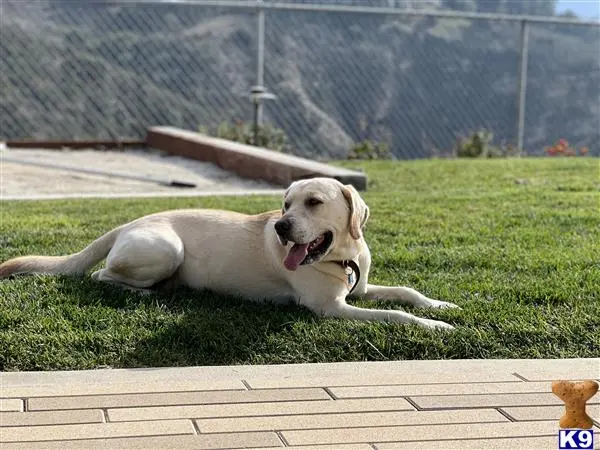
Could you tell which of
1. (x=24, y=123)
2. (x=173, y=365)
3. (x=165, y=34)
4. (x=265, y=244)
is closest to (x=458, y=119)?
(x=165, y=34)

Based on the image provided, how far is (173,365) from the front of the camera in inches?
168

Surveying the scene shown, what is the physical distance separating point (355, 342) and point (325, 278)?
68 cm

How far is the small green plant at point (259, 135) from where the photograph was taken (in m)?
14.5

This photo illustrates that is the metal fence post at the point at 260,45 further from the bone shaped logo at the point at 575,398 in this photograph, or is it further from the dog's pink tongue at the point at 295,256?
the bone shaped logo at the point at 575,398

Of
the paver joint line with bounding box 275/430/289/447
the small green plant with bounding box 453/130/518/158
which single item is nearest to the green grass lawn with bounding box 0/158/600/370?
the paver joint line with bounding box 275/430/289/447

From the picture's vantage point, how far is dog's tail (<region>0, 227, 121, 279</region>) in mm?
5559

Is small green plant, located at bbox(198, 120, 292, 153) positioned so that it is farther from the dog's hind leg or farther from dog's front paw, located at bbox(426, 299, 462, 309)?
dog's front paw, located at bbox(426, 299, 462, 309)

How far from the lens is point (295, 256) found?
5.05m

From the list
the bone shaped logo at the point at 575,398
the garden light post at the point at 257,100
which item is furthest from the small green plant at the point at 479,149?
the bone shaped logo at the point at 575,398

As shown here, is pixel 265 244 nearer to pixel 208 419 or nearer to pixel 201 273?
pixel 201 273

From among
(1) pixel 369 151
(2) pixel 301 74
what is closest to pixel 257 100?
(1) pixel 369 151

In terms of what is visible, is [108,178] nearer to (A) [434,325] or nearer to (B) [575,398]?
(A) [434,325]

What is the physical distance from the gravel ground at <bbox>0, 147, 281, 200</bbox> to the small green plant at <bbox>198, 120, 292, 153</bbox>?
113 cm

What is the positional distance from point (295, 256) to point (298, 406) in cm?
149
